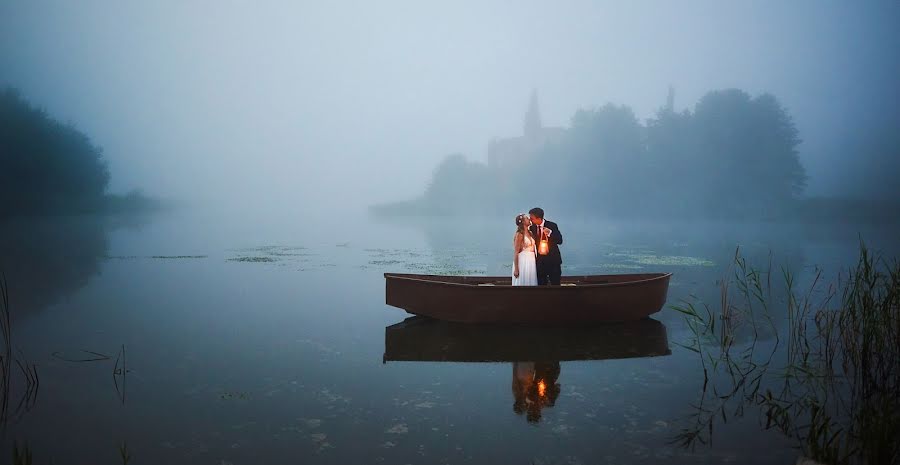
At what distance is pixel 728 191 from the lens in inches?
2547

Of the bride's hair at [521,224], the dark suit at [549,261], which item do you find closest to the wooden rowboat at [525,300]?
the dark suit at [549,261]

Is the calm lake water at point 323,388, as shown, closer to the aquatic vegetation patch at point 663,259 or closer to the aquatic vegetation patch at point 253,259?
the aquatic vegetation patch at point 663,259

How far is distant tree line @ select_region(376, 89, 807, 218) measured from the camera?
63.3 metres

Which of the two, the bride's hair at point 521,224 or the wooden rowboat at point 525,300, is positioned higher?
the bride's hair at point 521,224

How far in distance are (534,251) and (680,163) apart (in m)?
66.1

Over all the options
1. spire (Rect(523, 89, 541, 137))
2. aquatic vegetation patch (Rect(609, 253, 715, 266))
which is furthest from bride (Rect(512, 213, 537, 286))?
spire (Rect(523, 89, 541, 137))

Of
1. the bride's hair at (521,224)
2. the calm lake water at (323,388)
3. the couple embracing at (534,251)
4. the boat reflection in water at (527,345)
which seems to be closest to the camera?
the calm lake water at (323,388)

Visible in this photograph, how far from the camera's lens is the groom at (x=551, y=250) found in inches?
446

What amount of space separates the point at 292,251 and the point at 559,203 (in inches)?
2352

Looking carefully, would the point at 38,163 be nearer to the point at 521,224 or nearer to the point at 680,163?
the point at 521,224

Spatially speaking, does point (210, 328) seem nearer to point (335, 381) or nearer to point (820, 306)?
point (335, 381)

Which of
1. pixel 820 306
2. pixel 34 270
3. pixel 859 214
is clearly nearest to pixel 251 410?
pixel 820 306

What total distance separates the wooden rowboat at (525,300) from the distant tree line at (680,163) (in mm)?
60234

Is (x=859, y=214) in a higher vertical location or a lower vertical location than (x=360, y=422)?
higher
